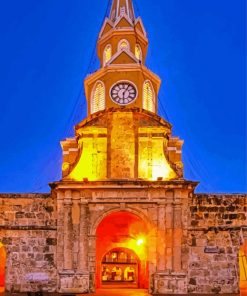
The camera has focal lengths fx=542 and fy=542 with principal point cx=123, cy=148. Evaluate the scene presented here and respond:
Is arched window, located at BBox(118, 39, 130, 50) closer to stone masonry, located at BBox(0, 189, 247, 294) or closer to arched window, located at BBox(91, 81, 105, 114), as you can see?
arched window, located at BBox(91, 81, 105, 114)

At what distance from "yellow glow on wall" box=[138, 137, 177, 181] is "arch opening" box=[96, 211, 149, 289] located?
228 cm

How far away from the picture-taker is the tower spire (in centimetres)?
4022

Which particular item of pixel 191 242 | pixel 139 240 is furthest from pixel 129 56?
pixel 191 242

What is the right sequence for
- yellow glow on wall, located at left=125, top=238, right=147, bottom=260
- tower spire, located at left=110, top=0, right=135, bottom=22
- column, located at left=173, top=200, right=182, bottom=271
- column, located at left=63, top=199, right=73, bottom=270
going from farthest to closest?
1. tower spire, located at left=110, top=0, right=135, bottom=22
2. yellow glow on wall, located at left=125, top=238, right=147, bottom=260
3. column, located at left=63, top=199, right=73, bottom=270
4. column, located at left=173, top=200, right=182, bottom=271

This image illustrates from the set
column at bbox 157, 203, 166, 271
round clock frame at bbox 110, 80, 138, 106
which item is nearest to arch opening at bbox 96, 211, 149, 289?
column at bbox 157, 203, 166, 271

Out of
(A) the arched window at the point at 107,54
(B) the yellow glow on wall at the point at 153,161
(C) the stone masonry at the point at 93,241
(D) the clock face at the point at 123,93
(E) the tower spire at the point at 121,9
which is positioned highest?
(E) the tower spire at the point at 121,9

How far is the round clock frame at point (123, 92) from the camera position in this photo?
34969 mm

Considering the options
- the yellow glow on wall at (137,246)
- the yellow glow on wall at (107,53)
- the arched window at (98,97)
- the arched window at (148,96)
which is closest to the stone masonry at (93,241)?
the yellow glow on wall at (137,246)

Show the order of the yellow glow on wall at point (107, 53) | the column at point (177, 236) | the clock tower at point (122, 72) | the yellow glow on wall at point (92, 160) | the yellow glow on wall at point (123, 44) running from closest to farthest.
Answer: the column at point (177, 236), the yellow glow on wall at point (92, 160), the clock tower at point (122, 72), the yellow glow on wall at point (123, 44), the yellow glow on wall at point (107, 53)

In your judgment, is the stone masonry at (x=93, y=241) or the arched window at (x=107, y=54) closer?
the stone masonry at (x=93, y=241)

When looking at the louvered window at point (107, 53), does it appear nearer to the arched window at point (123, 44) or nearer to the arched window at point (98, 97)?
the arched window at point (123, 44)

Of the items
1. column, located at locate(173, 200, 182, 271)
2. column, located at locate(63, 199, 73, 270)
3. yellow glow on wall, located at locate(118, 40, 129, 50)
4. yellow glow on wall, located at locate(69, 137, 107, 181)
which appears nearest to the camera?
column, located at locate(173, 200, 182, 271)

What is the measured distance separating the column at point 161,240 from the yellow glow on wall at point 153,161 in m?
1.70

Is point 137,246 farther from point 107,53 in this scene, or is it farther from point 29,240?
point 107,53
